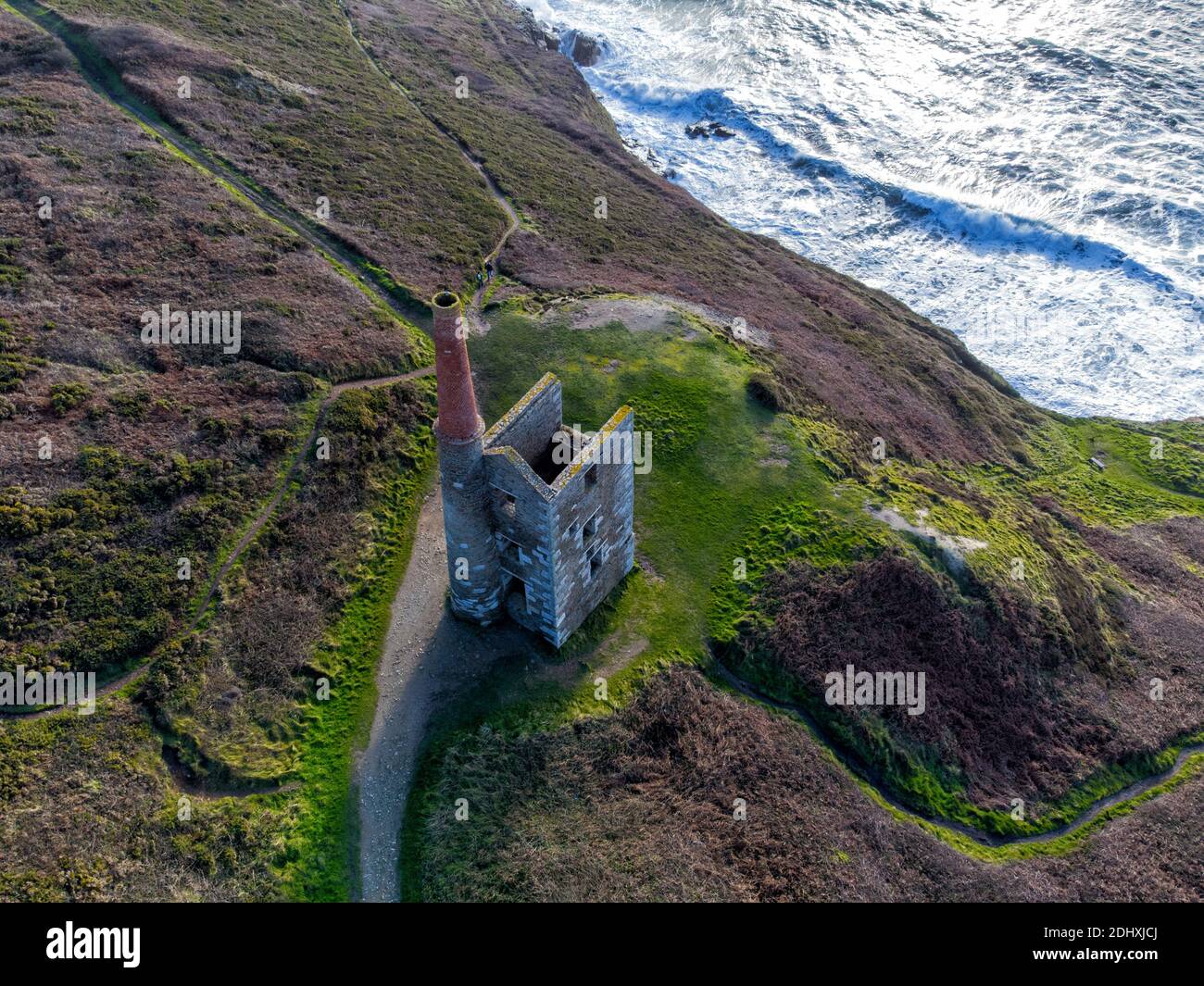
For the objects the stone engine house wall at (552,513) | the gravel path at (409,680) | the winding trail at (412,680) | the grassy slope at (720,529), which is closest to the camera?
the gravel path at (409,680)

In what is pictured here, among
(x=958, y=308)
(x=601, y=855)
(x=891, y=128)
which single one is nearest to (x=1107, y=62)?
(x=891, y=128)

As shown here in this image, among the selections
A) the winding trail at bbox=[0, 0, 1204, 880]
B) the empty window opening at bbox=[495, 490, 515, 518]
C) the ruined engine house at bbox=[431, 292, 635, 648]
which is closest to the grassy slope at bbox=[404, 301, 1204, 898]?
the winding trail at bbox=[0, 0, 1204, 880]

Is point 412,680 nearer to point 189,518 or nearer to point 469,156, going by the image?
point 189,518

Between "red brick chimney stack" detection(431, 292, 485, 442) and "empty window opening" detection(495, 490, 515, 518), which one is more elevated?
"red brick chimney stack" detection(431, 292, 485, 442)

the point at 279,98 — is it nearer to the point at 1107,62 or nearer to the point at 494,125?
the point at 494,125

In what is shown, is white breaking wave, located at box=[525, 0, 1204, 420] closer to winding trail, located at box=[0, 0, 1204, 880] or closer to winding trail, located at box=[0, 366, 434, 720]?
winding trail, located at box=[0, 0, 1204, 880]

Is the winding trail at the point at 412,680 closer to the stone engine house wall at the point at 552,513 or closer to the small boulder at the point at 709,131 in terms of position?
the stone engine house wall at the point at 552,513

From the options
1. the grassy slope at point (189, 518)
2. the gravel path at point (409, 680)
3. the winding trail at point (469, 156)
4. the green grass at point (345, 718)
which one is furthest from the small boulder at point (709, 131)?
the gravel path at point (409, 680)

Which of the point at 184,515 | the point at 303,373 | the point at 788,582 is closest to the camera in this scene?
the point at 184,515
